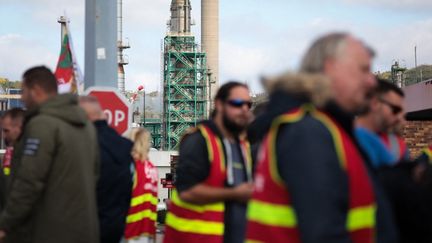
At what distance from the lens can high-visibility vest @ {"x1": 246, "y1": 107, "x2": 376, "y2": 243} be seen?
3.30m

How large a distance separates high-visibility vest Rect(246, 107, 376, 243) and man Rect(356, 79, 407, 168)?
0.52m

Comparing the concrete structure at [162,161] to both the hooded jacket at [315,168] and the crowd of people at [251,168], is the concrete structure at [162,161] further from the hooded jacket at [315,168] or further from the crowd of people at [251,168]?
the hooded jacket at [315,168]

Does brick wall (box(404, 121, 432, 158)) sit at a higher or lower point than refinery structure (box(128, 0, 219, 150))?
lower

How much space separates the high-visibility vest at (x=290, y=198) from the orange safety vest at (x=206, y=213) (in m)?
2.82

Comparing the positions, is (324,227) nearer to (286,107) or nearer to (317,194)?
(317,194)

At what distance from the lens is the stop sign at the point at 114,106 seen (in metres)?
8.68

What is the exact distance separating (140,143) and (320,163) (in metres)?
7.40

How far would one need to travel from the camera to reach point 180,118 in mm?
103375

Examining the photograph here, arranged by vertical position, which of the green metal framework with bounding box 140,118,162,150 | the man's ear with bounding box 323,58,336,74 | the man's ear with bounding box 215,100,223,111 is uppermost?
the man's ear with bounding box 323,58,336,74

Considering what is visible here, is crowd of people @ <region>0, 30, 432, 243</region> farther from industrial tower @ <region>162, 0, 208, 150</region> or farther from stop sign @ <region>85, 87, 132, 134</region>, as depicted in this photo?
industrial tower @ <region>162, 0, 208, 150</region>

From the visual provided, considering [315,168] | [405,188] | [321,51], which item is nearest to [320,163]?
[315,168]

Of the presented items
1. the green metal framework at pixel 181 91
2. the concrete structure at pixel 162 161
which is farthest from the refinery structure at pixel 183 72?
the concrete structure at pixel 162 161

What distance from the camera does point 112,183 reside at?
7449 millimetres

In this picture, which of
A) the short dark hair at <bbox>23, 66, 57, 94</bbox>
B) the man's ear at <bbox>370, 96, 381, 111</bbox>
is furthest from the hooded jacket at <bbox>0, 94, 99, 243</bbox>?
the man's ear at <bbox>370, 96, 381, 111</bbox>
